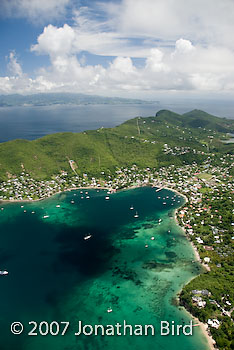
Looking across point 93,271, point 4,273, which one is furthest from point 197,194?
point 4,273

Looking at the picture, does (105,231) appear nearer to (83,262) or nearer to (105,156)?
(83,262)

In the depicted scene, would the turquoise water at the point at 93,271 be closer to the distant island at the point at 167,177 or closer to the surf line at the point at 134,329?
the surf line at the point at 134,329

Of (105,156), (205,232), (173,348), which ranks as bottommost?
(173,348)

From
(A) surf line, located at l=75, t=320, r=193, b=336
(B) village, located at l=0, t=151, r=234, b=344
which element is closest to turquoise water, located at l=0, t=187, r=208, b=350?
(A) surf line, located at l=75, t=320, r=193, b=336

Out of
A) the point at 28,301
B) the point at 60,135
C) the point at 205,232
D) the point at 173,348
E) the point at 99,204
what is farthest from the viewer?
the point at 60,135

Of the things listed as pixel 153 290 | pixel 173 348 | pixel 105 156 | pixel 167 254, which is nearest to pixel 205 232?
pixel 167 254

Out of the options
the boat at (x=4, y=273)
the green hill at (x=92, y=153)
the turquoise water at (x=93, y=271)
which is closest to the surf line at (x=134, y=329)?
the turquoise water at (x=93, y=271)
